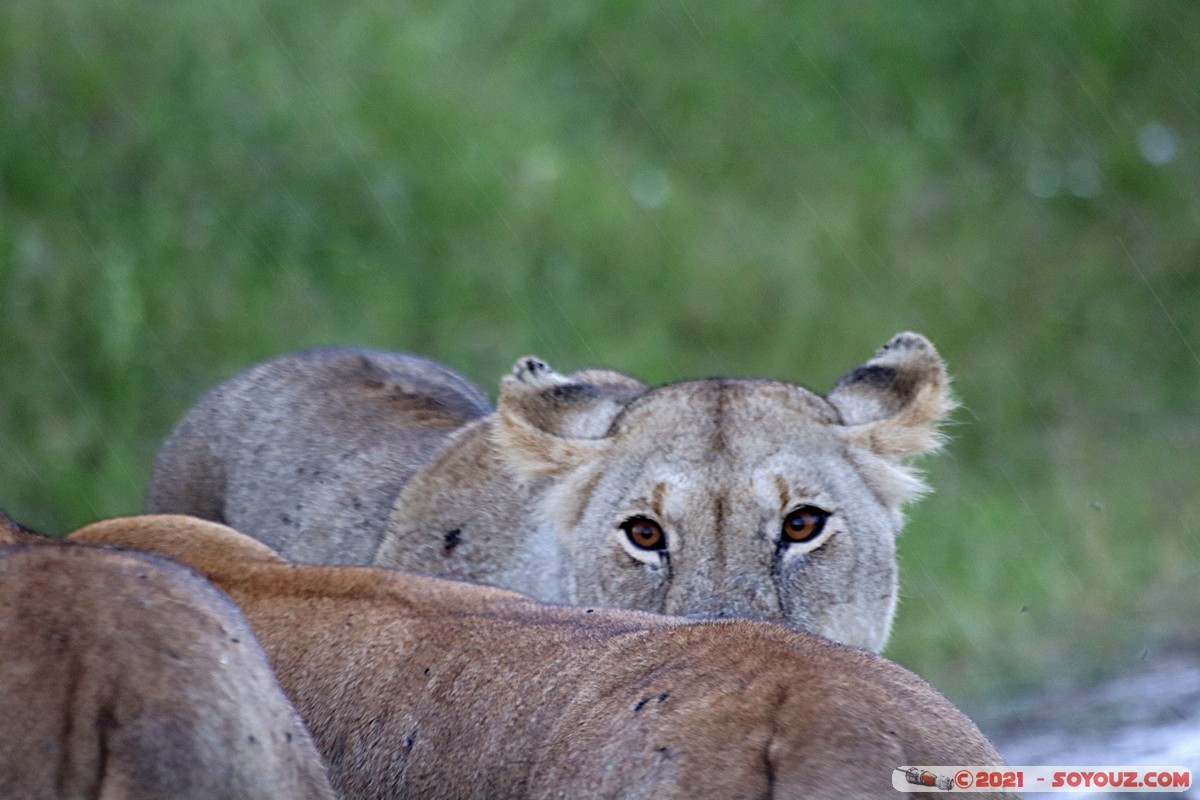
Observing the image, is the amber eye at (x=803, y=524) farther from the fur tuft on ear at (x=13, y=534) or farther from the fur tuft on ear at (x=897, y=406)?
the fur tuft on ear at (x=13, y=534)

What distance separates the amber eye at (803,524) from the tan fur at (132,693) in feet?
5.73

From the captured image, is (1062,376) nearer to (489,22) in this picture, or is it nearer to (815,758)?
(489,22)

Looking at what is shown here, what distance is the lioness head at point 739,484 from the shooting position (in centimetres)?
488

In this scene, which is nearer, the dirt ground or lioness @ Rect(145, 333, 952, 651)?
lioness @ Rect(145, 333, 952, 651)

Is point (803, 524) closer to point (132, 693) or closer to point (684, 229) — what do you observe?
point (132, 693)

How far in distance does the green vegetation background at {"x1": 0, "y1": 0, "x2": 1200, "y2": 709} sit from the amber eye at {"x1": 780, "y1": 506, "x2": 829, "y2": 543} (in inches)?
106

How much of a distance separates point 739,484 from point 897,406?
2.70 feet

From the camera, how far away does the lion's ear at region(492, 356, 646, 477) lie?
216 inches

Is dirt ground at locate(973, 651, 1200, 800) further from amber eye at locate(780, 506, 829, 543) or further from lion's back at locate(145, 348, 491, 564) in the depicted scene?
lion's back at locate(145, 348, 491, 564)

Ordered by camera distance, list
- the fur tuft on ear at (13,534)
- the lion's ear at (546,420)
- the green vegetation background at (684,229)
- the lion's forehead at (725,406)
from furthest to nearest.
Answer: the green vegetation background at (684,229)
the lion's ear at (546,420)
the lion's forehead at (725,406)
the fur tuft on ear at (13,534)

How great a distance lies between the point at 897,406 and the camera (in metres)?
5.54

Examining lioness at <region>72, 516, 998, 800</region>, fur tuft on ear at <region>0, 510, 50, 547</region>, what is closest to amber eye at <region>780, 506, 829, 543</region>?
lioness at <region>72, 516, 998, 800</region>

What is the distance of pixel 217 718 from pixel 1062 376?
29.3 ft

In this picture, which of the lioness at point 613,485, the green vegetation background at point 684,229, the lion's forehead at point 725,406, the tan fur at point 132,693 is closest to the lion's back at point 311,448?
the lioness at point 613,485
